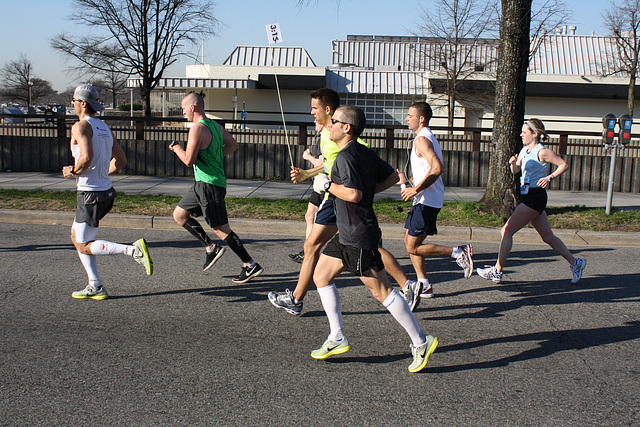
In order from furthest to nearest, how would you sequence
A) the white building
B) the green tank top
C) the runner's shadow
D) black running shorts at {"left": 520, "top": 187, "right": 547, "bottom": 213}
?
the white building
black running shorts at {"left": 520, "top": 187, "right": 547, "bottom": 213}
the green tank top
the runner's shadow

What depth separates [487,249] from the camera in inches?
329

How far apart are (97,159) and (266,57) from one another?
30179 mm

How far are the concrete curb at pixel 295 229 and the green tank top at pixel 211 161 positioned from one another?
10.2 ft

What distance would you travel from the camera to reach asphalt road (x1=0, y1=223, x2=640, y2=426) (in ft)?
11.4

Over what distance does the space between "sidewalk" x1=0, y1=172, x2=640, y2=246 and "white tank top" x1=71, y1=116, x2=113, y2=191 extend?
380 centimetres

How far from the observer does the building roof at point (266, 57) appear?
3438 centimetres

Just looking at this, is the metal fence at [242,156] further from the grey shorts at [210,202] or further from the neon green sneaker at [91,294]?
the neon green sneaker at [91,294]

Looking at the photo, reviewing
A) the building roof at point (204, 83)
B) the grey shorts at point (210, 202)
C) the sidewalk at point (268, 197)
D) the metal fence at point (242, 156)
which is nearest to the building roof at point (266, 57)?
the building roof at point (204, 83)

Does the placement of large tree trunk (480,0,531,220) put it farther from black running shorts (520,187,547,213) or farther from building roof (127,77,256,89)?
building roof (127,77,256,89)

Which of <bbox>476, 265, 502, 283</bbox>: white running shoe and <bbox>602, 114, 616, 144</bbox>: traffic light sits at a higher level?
<bbox>602, 114, 616, 144</bbox>: traffic light

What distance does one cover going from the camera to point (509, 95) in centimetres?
988

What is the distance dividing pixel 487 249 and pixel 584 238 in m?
1.71

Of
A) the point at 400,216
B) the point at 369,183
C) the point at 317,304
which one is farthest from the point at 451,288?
the point at 400,216

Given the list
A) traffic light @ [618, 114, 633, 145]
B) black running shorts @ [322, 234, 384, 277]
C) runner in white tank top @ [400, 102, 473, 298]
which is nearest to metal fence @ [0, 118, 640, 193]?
traffic light @ [618, 114, 633, 145]
